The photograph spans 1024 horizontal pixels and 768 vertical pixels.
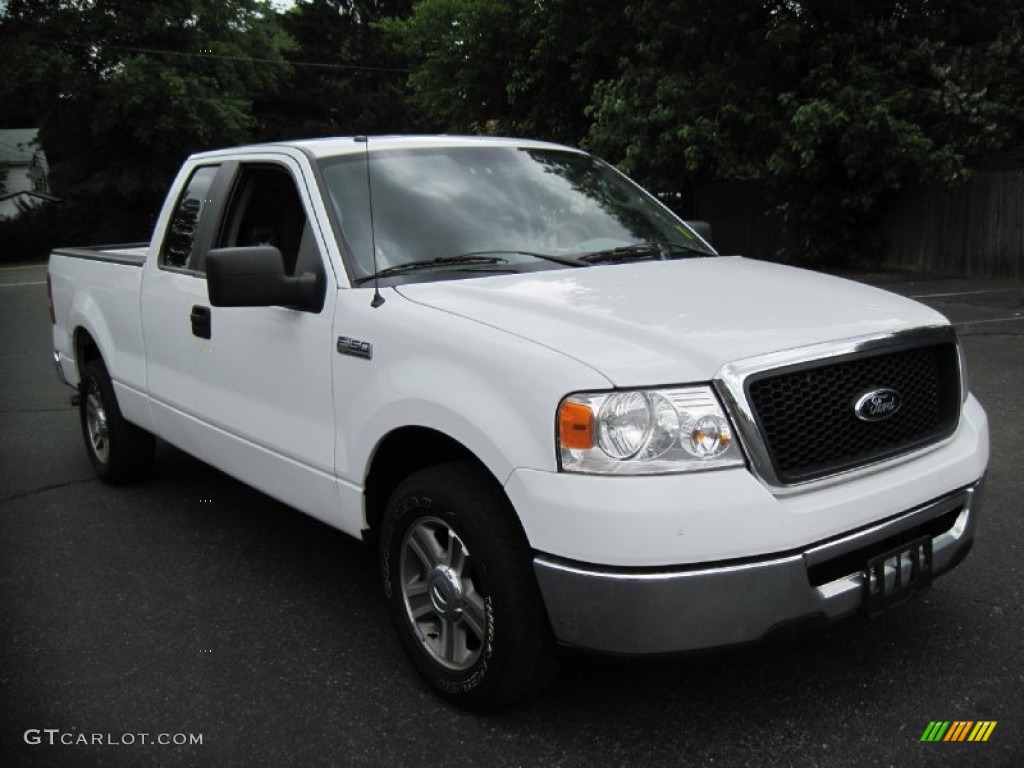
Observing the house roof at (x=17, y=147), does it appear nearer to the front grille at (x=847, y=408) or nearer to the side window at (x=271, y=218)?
the side window at (x=271, y=218)

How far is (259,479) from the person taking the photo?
13.4 ft

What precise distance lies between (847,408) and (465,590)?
125cm

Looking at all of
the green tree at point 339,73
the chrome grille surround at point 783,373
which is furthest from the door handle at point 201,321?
the green tree at point 339,73

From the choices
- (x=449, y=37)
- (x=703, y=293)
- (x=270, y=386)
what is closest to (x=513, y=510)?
(x=703, y=293)

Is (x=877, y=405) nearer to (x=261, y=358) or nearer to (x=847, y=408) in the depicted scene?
(x=847, y=408)

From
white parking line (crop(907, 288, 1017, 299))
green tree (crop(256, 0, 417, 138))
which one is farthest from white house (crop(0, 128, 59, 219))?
white parking line (crop(907, 288, 1017, 299))

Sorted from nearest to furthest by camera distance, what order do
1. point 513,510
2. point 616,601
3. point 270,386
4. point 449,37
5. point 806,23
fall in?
A: 1. point 616,601
2. point 513,510
3. point 270,386
4. point 806,23
5. point 449,37

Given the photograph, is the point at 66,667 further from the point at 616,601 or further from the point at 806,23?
the point at 806,23

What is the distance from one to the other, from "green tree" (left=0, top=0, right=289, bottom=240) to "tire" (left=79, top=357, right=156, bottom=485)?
37332 millimetres

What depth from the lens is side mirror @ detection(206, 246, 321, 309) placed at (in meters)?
3.37

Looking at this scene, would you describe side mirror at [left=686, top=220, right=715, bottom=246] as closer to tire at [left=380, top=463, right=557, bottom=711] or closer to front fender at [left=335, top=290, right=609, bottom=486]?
front fender at [left=335, top=290, right=609, bottom=486]

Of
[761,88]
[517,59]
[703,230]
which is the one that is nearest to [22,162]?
[517,59]

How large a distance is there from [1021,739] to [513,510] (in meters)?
1.60

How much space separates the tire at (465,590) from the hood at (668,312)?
51cm
